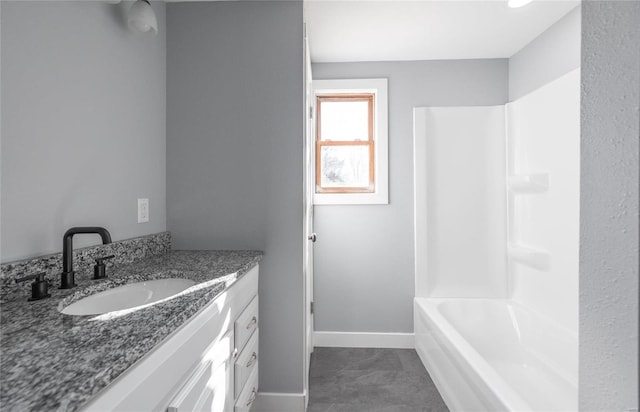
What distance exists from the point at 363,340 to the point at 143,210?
1.99m

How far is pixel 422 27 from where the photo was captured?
7.23ft

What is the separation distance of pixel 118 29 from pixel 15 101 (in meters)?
0.69

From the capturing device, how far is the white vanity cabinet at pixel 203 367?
64 centimetres

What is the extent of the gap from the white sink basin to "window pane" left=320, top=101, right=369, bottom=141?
75.4 inches

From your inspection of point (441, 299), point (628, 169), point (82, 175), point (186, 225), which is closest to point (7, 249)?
point (82, 175)

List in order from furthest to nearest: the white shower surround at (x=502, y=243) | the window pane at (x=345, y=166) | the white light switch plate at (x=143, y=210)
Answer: the window pane at (x=345, y=166), the white shower surround at (x=502, y=243), the white light switch plate at (x=143, y=210)

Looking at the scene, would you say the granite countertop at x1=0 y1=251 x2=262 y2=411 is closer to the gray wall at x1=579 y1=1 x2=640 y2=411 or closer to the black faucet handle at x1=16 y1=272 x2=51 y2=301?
the black faucet handle at x1=16 y1=272 x2=51 y2=301

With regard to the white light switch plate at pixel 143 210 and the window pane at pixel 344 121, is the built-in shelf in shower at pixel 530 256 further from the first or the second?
the white light switch plate at pixel 143 210

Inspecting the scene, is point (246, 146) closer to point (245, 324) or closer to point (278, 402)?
point (245, 324)

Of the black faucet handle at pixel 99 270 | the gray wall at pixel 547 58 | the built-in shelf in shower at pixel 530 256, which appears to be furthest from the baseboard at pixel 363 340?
the gray wall at pixel 547 58

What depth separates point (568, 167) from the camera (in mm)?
1950

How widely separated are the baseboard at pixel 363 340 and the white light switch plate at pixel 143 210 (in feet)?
5.56

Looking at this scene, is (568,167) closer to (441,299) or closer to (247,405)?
(441,299)

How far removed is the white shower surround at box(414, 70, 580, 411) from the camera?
6.29 ft
